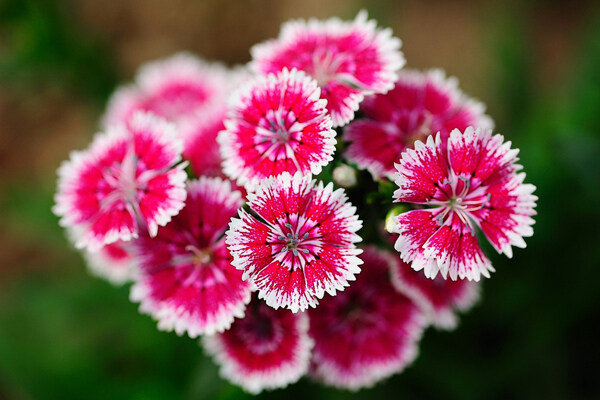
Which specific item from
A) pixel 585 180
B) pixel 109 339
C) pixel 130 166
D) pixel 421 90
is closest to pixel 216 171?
pixel 130 166

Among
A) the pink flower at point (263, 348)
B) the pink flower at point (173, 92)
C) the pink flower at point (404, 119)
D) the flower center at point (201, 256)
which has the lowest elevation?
the pink flower at point (263, 348)

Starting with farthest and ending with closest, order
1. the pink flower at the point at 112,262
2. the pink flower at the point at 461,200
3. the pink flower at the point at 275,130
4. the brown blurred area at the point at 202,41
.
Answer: the brown blurred area at the point at 202,41 → the pink flower at the point at 112,262 → the pink flower at the point at 275,130 → the pink flower at the point at 461,200

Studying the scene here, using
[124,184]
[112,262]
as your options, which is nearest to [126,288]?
[112,262]

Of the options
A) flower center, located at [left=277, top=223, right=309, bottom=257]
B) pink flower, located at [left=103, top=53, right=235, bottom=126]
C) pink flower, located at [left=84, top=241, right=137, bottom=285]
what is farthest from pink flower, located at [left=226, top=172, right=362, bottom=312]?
pink flower, located at [left=103, top=53, right=235, bottom=126]

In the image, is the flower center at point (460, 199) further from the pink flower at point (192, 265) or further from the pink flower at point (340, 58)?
the pink flower at point (192, 265)

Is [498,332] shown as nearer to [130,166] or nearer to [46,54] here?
[130,166]

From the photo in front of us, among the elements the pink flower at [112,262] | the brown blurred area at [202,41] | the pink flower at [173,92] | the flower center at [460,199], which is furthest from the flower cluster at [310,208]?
the brown blurred area at [202,41]

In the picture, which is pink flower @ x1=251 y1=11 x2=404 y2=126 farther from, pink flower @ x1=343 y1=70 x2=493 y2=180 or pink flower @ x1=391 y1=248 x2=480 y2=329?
pink flower @ x1=391 y1=248 x2=480 y2=329

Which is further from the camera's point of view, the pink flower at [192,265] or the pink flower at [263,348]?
the pink flower at [263,348]
